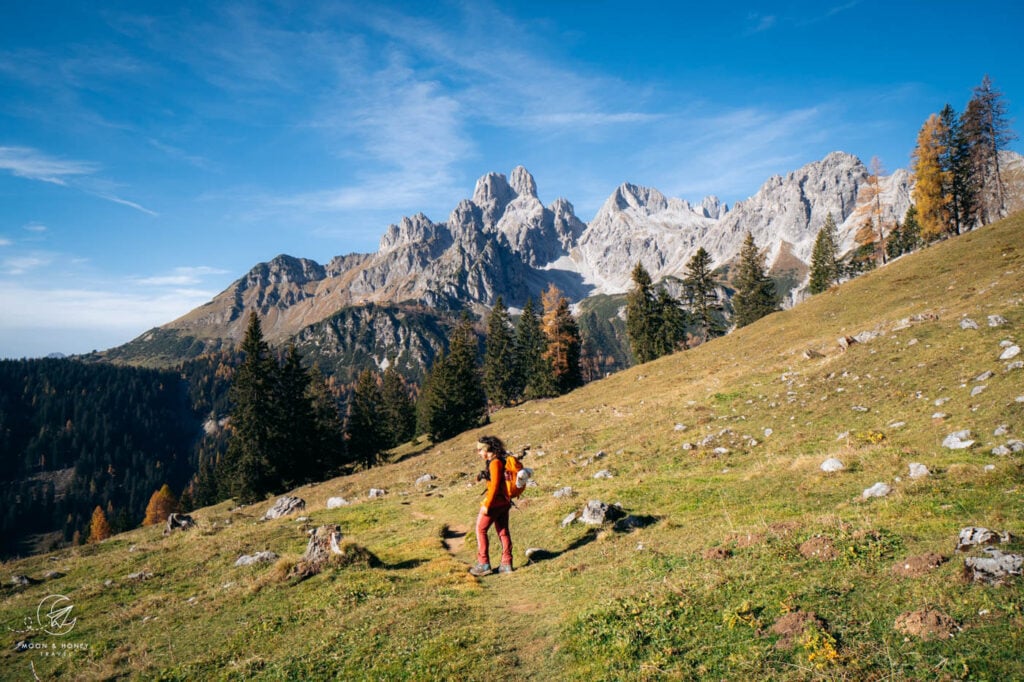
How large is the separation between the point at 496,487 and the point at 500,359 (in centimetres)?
6782

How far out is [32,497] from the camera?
606 ft

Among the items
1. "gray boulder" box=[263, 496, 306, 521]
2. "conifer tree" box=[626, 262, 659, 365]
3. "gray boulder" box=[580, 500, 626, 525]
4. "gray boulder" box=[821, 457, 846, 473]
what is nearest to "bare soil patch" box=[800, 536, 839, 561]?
"gray boulder" box=[821, 457, 846, 473]

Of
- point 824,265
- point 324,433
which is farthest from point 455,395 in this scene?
point 824,265

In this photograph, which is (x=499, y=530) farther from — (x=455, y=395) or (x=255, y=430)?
(x=455, y=395)

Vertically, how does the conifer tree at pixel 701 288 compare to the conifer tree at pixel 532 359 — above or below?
above

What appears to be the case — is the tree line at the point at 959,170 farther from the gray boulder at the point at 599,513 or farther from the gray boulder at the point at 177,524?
the gray boulder at the point at 177,524

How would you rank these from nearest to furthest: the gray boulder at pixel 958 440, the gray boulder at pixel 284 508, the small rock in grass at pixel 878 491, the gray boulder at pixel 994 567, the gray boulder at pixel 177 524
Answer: the gray boulder at pixel 994 567 → the small rock in grass at pixel 878 491 → the gray boulder at pixel 958 440 → the gray boulder at pixel 177 524 → the gray boulder at pixel 284 508

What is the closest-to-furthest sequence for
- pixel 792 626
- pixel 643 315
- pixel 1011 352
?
pixel 792 626
pixel 1011 352
pixel 643 315

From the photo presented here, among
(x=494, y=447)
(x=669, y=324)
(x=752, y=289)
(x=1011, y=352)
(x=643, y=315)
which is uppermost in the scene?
(x=752, y=289)

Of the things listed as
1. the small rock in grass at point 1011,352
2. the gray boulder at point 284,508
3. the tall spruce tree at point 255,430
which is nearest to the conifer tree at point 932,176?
the small rock in grass at point 1011,352

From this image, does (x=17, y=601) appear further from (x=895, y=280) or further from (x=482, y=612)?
(x=895, y=280)

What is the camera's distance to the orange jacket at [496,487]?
12094 millimetres

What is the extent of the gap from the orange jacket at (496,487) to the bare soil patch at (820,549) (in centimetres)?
664

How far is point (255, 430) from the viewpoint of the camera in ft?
156
